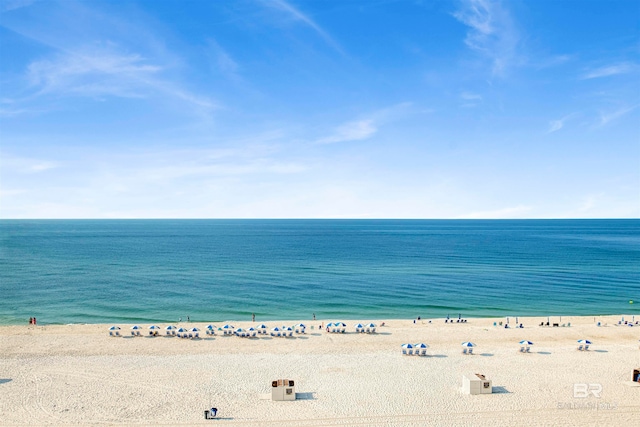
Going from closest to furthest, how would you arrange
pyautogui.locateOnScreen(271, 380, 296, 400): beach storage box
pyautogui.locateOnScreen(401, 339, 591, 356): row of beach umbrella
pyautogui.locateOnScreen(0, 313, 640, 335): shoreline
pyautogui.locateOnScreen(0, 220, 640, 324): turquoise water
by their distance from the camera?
1. pyautogui.locateOnScreen(271, 380, 296, 400): beach storage box
2. pyautogui.locateOnScreen(401, 339, 591, 356): row of beach umbrella
3. pyautogui.locateOnScreen(0, 313, 640, 335): shoreline
4. pyautogui.locateOnScreen(0, 220, 640, 324): turquoise water

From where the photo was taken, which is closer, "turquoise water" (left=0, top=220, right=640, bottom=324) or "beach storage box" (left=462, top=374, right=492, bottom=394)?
"beach storage box" (left=462, top=374, right=492, bottom=394)

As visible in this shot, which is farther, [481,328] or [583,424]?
[481,328]

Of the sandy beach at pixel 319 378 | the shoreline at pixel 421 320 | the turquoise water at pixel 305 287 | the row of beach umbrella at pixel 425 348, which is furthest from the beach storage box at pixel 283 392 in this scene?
the turquoise water at pixel 305 287

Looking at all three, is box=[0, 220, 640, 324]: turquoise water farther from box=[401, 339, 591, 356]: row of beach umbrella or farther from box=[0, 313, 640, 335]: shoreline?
box=[401, 339, 591, 356]: row of beach umbrella

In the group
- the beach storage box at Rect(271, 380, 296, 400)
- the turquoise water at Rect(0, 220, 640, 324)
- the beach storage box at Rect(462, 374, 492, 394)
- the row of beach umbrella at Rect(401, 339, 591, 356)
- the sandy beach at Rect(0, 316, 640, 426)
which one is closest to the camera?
the sandy beach at Rect(0, 316, 640, 426)

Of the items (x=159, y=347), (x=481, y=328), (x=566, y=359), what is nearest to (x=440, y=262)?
(x=481, y=328)

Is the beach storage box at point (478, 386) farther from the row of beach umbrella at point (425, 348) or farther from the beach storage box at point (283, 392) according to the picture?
the beach storage box at point (283, 392)

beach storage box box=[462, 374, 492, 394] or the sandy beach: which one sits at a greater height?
beach storage box box=[462, 374, 492, 394]

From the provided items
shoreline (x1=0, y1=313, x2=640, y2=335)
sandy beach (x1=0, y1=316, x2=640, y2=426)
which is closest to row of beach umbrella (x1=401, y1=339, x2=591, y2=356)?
sandy beach (x1=0, y1=316, x2=640, y2=426)

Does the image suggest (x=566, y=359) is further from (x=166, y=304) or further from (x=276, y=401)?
(x=166, y=304)

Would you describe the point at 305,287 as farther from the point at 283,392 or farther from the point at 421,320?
the point at 283,392
